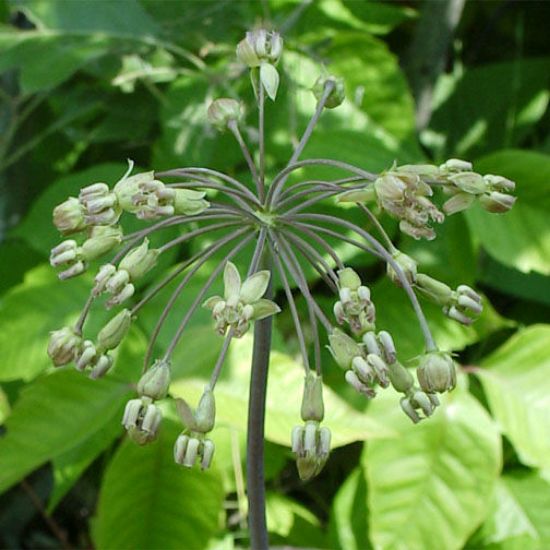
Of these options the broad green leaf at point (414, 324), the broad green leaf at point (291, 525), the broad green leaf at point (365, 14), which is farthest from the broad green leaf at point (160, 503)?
the broad green leaf at point (365, 14)

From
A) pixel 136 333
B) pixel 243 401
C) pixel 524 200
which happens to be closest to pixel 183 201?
pixel 243 401

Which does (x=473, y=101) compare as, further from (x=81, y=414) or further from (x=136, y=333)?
(x=81, y=414)

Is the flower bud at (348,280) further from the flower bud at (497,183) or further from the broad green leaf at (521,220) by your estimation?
the broad green leaf at (521,220)

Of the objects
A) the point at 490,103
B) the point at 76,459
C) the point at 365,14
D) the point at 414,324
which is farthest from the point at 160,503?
the point at 490,103

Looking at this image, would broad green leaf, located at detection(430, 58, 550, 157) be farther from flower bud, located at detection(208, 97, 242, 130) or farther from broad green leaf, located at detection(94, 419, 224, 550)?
flower bud, located at detection(208, 97, 242, 130)

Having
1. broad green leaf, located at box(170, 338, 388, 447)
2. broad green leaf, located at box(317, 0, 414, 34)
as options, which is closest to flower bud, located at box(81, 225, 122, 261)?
broad green leaf, located at box(170, 338, 388, 447)
